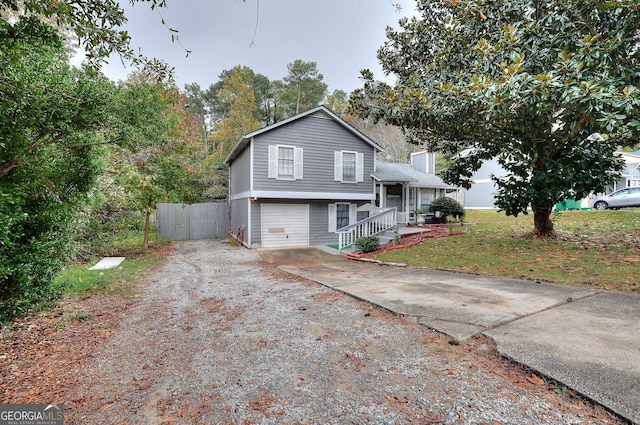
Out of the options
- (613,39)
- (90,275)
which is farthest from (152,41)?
(613,39)

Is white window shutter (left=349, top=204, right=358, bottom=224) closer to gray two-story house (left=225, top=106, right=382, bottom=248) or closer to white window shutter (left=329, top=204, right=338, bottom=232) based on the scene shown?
gray two-story house (left=225, top=106, right=382, bottom=248)

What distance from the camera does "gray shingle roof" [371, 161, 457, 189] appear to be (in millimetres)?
14922

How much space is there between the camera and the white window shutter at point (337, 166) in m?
13.8

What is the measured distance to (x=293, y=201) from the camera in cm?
1345

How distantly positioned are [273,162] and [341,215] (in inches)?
167

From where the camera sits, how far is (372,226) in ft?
40.7

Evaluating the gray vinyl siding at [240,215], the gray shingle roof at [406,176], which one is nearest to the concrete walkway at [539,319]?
the gray vinyl siding at [240,215]

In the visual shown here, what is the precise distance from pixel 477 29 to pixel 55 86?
9.30m

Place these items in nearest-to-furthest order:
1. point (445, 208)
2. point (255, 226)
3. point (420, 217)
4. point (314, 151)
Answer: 1. point (255, 226)
2. point (314, 151)
3. point (445, 208)
4. point (420, 217)

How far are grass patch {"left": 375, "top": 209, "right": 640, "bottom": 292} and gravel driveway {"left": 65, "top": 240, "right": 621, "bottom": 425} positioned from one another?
418cm

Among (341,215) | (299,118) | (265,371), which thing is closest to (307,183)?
(341,215)

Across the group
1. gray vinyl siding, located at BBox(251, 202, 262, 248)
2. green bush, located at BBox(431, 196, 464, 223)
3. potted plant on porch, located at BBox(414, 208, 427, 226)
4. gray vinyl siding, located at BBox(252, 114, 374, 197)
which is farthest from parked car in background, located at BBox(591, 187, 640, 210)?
gray vinyl siding, located at BBox(251, 202, 262, 248)

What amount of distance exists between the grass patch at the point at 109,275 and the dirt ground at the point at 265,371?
1226 mm

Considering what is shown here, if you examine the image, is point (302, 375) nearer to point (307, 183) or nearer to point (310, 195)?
point (310, 195)
